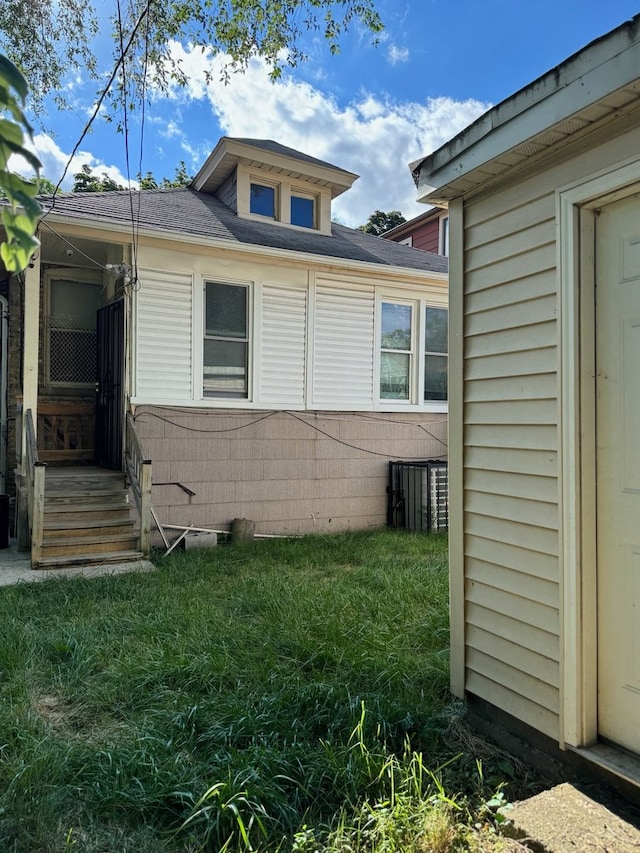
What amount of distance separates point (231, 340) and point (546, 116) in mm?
5518

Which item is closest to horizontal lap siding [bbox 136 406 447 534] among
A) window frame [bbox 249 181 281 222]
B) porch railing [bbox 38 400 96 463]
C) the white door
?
porch railing [bbox 38 400 96 463]

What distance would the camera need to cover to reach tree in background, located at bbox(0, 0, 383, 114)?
193 inches

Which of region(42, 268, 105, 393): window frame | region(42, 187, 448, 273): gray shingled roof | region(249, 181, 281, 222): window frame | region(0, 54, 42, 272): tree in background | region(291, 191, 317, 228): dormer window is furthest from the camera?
region(291, 191, 317, 228): dormer window

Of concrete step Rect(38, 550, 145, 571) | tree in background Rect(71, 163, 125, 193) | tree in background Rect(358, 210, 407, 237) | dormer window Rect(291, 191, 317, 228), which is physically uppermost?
tree in background Rect(358, 210, 407, 237)

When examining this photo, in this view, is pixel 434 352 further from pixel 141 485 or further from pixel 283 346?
pixel 141 485

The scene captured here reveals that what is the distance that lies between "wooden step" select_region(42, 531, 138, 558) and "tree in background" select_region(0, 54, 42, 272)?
561cm

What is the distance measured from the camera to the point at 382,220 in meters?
28.2

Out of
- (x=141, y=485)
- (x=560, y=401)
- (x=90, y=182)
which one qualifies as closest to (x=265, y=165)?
(x=141, y=485)

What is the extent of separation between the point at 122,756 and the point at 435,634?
7.18 ft

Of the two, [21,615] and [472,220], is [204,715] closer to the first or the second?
[21,615]

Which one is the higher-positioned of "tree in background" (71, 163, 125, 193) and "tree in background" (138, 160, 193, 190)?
"tree in background" (138, 160, 193, 190)

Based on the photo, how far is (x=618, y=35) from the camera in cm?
189

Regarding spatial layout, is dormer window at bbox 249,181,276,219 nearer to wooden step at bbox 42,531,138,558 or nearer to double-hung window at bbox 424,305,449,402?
double-hung window at bbox 424,305,449,402

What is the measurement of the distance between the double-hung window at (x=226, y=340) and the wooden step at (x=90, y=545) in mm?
2107
